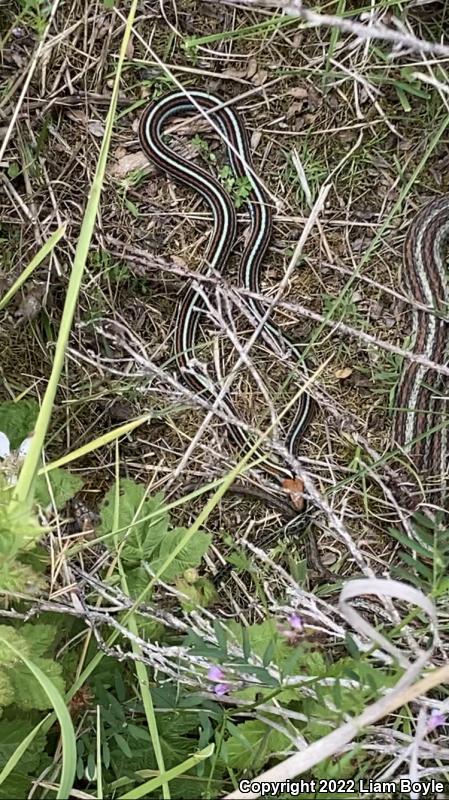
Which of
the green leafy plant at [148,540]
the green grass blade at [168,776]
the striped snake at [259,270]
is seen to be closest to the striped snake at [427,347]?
the striped snake at [259,270]

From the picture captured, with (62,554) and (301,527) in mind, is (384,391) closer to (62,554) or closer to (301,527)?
(301,527)

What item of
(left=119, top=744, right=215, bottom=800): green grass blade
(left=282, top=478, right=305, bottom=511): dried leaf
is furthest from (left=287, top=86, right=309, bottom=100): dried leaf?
(left=119, top=744, right=215, bottom=800): green grass blade

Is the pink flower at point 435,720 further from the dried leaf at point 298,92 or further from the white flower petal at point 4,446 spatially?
the dried leaf at point 298,92

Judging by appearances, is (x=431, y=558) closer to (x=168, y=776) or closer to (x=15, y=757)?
(x=168, y=776)

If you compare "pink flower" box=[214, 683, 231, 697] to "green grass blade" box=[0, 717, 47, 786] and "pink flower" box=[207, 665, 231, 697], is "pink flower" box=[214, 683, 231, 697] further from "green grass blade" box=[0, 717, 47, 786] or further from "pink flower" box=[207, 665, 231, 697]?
"green grass blade" box=[0, 717, 47, 786]

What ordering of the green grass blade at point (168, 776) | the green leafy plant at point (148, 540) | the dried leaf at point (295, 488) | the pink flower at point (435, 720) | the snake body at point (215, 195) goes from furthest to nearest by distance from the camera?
the snake body at point (215, 195)
the dried leaf at point (295, 488)
the green leafy plant at point (148, 540)
the pink flower at point (435, 720)
the green grass blade at point (168, 776)

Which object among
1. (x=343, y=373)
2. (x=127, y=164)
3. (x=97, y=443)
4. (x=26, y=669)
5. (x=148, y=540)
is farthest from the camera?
(x=127, y=164)

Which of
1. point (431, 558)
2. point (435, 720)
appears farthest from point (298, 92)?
point (435, 720)

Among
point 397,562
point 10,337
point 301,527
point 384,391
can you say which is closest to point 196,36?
point 10,337
